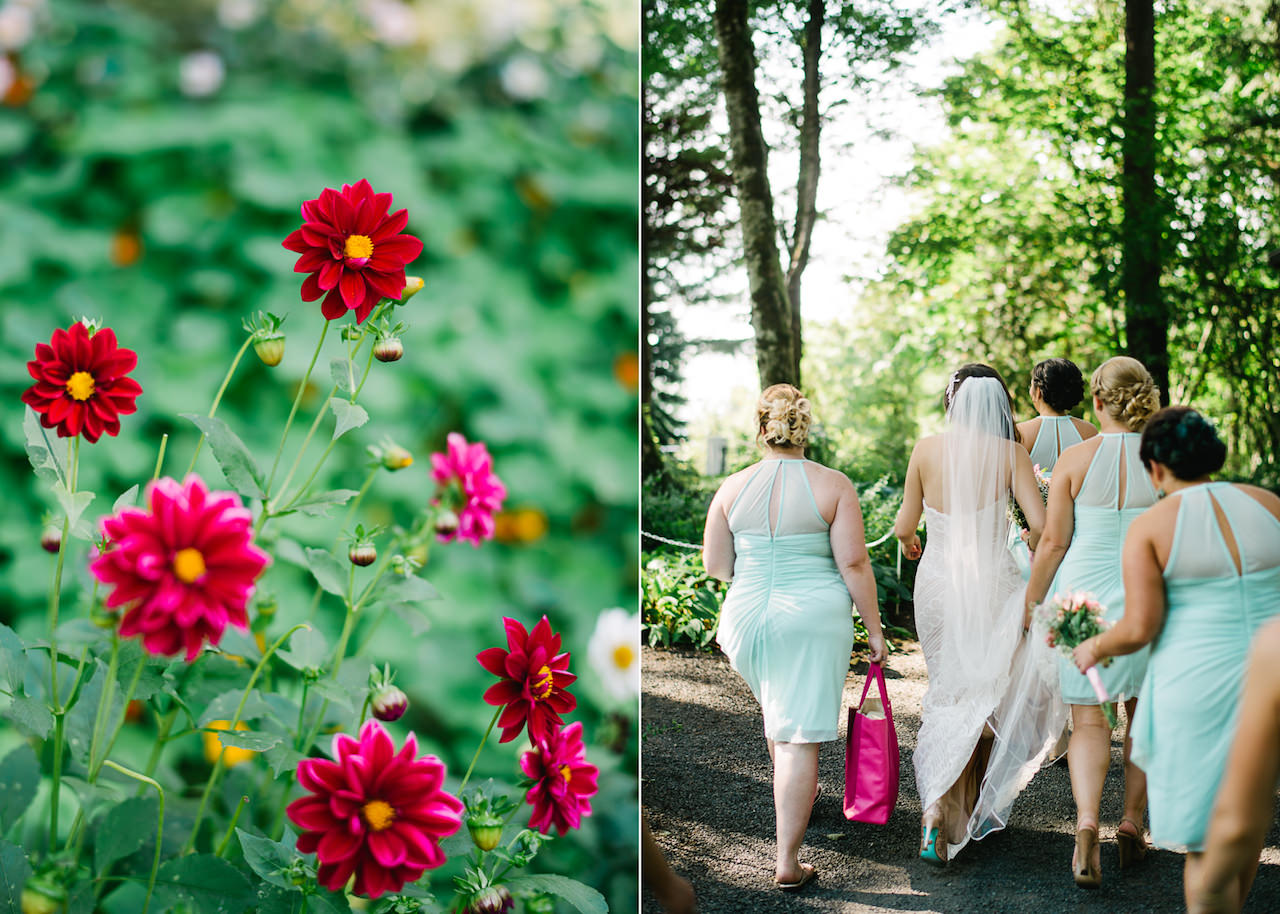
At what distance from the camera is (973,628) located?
234 cm

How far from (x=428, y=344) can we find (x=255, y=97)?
0.92 meters

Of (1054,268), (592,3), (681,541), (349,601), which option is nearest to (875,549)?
(681,541)

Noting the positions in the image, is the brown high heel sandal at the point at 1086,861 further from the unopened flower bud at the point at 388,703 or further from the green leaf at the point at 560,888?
the unopened flower bud at the point at 388,703

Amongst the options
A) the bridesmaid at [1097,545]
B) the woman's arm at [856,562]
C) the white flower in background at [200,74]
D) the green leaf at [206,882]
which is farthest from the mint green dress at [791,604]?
the white flower in background at [200,74]

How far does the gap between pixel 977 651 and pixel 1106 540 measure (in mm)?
486

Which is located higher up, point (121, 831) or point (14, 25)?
point (14, 25)

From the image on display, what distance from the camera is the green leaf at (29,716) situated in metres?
Answer: 1.27

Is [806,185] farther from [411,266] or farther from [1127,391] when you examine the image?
[411,266]

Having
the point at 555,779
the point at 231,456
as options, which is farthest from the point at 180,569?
the point at 555,779

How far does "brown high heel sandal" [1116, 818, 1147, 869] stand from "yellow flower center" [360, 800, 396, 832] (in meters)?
1.48

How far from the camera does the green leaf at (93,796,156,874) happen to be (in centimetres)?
130

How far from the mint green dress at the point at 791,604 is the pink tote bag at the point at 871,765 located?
→ 0.22ft

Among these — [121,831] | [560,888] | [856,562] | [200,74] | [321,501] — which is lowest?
[560,888]

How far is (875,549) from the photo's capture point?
8.14 ft
